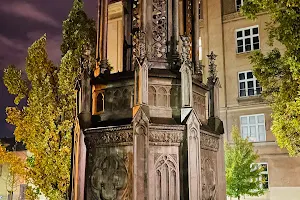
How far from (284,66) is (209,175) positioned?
836 cm

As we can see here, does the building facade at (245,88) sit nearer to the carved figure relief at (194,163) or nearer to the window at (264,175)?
the window at (264,175)

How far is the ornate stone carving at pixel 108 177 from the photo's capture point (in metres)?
7.00

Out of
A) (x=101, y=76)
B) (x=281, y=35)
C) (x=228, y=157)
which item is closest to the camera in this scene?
(x=101, y=76)

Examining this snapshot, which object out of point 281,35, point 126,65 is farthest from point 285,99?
point 126,65

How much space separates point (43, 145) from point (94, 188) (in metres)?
9.67

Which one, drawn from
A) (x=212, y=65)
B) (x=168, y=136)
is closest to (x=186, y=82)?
(x=168, y=136)

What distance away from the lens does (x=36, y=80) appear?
17.5 meters

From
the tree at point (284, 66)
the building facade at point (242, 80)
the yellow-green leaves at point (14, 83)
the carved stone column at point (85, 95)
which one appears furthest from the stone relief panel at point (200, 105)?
→ the building facade at point (242, 80)

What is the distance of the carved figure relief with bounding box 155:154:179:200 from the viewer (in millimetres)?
6766

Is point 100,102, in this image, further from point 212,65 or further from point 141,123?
point 212,65

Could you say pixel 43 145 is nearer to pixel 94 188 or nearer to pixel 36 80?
pixel 36 80

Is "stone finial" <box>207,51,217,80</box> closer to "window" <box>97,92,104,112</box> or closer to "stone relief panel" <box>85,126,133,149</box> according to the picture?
"window" <box>97,92,104,112</box>

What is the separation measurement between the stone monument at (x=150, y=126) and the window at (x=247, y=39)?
74.7 ft

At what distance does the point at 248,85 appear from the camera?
2942cm
